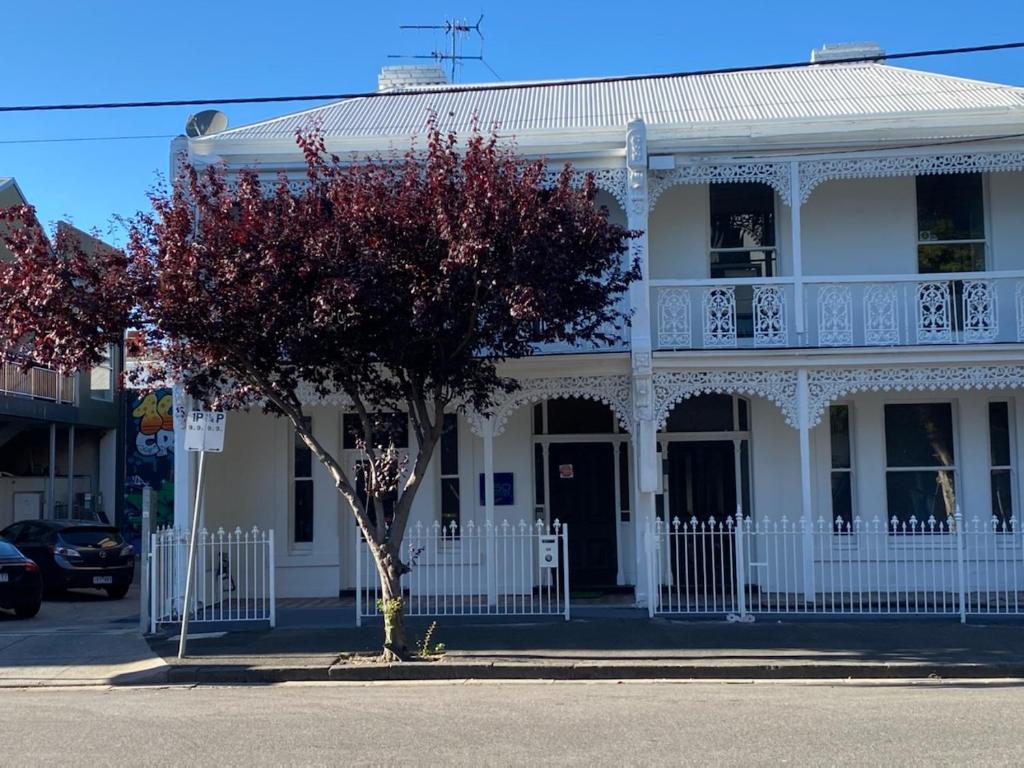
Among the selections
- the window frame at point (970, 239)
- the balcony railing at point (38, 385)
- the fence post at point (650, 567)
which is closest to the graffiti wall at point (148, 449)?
the balcony railing at point (38, 385)

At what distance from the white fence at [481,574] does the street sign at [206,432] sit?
10.1 feet

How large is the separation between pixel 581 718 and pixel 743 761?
68.7 inches

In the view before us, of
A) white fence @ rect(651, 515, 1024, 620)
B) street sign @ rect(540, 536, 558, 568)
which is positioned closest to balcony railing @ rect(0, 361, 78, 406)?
street sign @ rect(540, 536, 558, 568)

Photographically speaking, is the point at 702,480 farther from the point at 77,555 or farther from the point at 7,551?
the point at 77,555

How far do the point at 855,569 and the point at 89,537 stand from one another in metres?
12.2

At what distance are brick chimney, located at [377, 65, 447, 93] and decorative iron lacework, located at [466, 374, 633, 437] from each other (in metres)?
8.23

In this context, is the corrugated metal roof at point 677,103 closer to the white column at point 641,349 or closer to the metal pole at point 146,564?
Result: the white column at point 641,349

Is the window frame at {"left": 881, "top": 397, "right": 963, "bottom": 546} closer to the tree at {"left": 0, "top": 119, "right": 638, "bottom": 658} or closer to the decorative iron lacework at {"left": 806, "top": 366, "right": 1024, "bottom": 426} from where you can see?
the decorative iron lacework at {"left": 806, "top": 366, "right": 1024, "bottom": 426}

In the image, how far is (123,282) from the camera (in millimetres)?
10797

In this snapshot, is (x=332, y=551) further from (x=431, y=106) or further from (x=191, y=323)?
(x=431, y=106)

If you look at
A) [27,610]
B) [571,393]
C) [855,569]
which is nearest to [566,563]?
[571,393]

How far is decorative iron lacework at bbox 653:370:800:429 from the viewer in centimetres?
1416

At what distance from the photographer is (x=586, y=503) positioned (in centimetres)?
1608

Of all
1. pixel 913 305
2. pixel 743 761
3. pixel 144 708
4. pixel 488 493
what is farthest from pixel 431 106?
pixel 743 761
